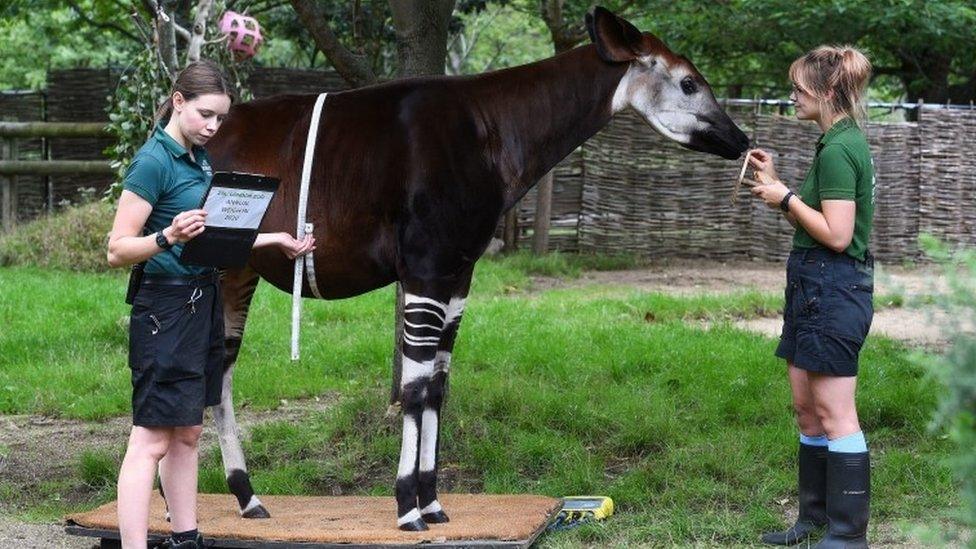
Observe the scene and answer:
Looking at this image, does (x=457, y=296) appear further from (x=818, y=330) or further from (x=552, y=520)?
(x=818, y=330)

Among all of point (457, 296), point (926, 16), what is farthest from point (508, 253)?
point (457, 296)

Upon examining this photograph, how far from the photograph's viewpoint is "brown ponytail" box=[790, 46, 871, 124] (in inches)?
197

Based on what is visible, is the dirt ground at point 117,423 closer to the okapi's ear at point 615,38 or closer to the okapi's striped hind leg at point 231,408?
the okapi's striped hind leg at point 231,408

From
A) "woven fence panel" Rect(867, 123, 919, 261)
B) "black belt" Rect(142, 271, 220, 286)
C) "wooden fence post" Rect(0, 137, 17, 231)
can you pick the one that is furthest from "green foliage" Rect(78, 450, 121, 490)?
"woven fence panel" Rect(867, 123, 919, 261)

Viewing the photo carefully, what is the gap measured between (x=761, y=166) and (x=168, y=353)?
2.36 metres

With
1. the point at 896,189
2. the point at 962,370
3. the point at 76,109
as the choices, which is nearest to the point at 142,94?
the point at 962,370

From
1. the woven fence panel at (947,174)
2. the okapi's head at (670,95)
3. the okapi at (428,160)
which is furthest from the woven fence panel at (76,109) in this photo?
the okapi's head at (670,95)

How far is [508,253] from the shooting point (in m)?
15.7

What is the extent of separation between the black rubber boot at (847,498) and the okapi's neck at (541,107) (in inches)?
66.2

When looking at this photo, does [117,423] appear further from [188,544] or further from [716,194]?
[716,194]

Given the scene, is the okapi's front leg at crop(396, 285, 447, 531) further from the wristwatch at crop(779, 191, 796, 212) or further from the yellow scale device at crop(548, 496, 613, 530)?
the wristwatch at crop(779, 191, 796, 212)

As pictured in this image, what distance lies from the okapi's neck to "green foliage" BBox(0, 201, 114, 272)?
8.56 m

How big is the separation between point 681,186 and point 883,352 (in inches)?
278

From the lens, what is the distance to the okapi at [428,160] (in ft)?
17.4
